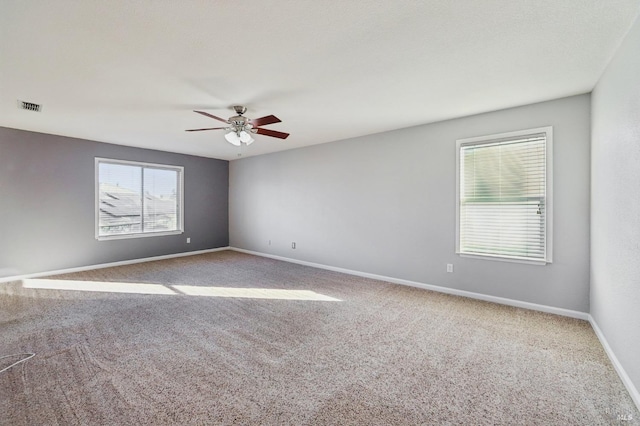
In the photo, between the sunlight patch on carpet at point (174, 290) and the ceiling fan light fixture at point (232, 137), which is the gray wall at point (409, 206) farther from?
the ceiling fan light fixture at point (232, 137)

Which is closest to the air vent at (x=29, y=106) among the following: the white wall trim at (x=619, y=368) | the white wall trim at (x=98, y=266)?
the white wall trim at (x=98, y=266)

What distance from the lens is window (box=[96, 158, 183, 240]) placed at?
5.53 m

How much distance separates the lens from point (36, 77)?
8.74ft

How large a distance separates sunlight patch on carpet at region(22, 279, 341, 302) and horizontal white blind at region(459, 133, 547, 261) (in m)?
2.15

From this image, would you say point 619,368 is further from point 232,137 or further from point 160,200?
point 160,200

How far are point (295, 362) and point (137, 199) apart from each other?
548cm

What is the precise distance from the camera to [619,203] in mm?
2193

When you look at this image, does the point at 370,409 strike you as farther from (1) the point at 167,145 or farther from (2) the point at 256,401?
(1) the point at 167,145

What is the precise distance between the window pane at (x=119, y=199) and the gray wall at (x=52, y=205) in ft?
0.60

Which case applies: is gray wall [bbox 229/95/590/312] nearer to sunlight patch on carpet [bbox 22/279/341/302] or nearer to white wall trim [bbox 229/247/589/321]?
white wall trim [bbox 229/247/589/321]

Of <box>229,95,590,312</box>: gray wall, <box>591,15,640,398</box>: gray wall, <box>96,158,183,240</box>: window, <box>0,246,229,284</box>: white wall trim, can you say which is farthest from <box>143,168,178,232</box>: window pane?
<box>591,15,640,398</box>: gray wall

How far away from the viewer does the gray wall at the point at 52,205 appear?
178 inches

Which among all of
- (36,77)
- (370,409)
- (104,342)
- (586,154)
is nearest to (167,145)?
(36,77)

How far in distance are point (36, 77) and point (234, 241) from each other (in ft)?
17.4
